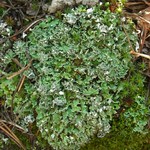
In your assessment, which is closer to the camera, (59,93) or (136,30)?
(59,93)

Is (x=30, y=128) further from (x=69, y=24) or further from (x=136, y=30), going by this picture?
(x=136, y=30)

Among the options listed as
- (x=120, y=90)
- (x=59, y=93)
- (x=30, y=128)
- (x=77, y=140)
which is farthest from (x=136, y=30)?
(x=30, y=128)

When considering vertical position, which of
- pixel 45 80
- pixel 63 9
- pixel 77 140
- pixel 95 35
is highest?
pixel 63 9

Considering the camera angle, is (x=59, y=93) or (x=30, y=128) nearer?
(x=59, y=93)

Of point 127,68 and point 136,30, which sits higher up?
point 136,30

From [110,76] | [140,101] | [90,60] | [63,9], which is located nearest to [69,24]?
[63,9]

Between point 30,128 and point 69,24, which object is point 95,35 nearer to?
point 69,24
